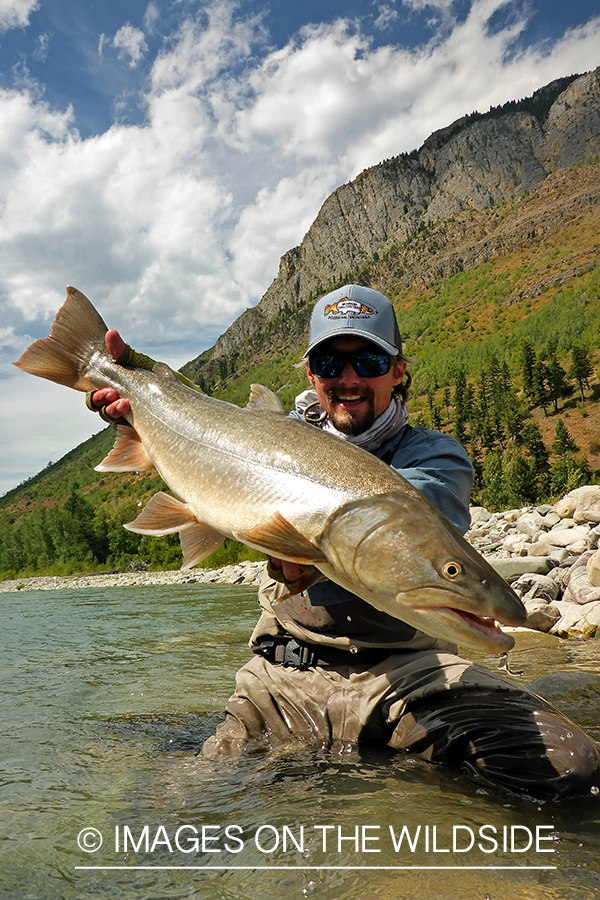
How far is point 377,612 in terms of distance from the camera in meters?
3.06

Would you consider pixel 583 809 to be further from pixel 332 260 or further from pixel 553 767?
pixel 332 260

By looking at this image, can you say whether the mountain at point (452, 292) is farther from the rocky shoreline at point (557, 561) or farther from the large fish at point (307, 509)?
the large fish at point (307, 509)

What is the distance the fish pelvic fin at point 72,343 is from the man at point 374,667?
0.20 m

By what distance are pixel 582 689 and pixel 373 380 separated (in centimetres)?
292

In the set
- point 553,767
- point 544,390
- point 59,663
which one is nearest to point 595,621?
point 553,767

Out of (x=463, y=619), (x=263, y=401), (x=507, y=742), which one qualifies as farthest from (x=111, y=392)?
(x=507, y=742)

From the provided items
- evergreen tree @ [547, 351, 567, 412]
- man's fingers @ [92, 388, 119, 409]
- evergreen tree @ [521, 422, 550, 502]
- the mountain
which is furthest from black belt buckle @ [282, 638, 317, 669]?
evergreen tree @ [547, 351, 567, 412]

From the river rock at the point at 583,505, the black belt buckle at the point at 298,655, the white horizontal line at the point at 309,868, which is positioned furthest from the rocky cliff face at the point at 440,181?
the white horizontal line at the point at 309,868

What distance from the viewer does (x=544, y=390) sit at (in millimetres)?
59000

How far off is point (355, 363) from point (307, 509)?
1.25m

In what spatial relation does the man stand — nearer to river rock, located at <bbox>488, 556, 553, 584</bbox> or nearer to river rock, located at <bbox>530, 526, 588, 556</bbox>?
river rock, located at <bbox>488, 556, 553, 584</bbox>

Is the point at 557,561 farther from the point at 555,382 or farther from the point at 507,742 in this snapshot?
the point at 555,382

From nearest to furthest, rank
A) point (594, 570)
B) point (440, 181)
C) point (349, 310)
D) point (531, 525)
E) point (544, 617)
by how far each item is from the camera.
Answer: point (349, 310) < point (544, 617) < point (594, 570) < point (531, 525) < point (440, 181)

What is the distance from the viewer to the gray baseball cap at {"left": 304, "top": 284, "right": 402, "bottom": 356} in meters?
3.22
